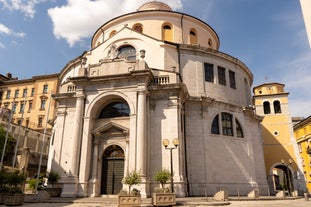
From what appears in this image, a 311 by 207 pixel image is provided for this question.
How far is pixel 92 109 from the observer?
70.2ft

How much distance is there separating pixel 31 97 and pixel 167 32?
38.9m

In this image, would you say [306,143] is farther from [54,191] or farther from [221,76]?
[54,191]

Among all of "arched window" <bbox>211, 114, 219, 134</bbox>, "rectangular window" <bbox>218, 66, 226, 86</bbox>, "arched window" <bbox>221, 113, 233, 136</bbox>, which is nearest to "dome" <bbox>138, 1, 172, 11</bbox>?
"rectangular window" <bbox>218, 66, 226, 86</bbox>

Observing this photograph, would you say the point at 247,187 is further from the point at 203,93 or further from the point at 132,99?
the point at 132,99

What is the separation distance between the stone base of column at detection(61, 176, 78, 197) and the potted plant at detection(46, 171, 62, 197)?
2.45 feet

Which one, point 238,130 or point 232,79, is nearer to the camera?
point 238,130

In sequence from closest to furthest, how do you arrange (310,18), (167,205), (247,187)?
1. (310,18)
2. (167,205)
3. (247,187)

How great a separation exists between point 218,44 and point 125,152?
22.1m

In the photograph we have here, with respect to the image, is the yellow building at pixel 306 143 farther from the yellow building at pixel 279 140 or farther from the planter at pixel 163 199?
the planter at pixel 163 199

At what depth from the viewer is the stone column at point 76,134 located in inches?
769

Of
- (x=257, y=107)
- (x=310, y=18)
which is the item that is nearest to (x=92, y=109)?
(x=310, y=18)

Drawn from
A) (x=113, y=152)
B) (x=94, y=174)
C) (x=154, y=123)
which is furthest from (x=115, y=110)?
(x=94, y=174)

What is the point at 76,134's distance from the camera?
20.5m

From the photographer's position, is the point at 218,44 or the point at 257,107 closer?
the point at 218,44
